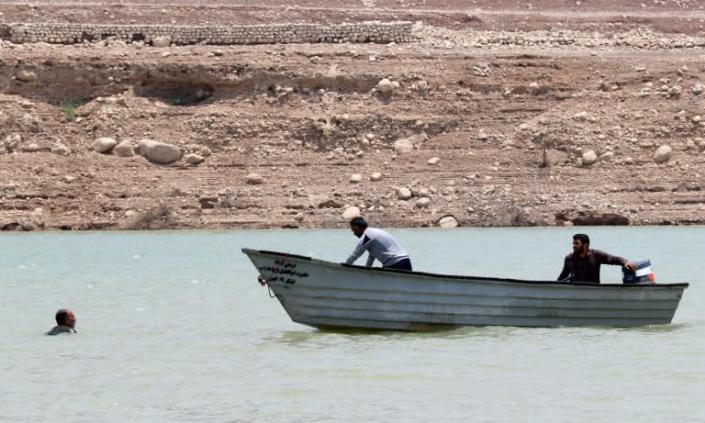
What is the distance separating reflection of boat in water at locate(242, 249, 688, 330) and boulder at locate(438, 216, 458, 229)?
18312 mm

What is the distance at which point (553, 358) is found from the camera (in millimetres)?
18047

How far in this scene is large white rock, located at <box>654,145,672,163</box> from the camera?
39.6m

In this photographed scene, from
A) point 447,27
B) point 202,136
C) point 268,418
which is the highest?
point 447,27

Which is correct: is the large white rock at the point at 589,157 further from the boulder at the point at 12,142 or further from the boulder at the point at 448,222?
the boulder at the point at 12,142

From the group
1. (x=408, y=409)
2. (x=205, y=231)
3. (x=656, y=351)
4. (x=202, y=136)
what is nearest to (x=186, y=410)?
Result: (x=408, y=409)

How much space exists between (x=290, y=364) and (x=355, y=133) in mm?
23620

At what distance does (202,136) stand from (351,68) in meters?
4.10

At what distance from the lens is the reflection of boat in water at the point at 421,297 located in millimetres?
18938

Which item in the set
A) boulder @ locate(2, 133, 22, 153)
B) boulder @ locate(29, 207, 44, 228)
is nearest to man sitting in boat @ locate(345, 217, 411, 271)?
boulder @ locate(29, 207, 44, 228)

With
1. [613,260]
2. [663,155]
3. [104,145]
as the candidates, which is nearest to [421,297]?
[613,260]

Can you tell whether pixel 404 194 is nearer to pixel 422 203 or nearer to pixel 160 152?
pixel 422 203

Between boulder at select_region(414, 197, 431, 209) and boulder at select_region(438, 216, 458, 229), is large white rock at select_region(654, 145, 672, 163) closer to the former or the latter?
boulder at select_region(438, 216, 458, 229)

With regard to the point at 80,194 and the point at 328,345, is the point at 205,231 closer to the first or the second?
the point at 80,194

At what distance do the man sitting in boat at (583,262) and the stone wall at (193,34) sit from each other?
82.5 feet
